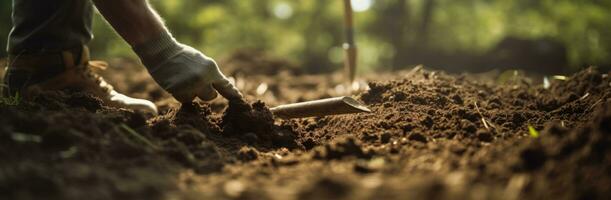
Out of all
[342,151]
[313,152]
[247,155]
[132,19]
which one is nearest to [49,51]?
[132,19]

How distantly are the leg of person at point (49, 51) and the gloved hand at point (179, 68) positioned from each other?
523 millimetres

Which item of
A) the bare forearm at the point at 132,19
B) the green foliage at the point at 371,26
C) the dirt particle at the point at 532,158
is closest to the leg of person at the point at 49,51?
the bare forearm at the point at 132,19

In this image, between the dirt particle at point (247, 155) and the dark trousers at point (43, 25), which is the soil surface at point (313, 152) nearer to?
the dirt particle at point (247, 155)

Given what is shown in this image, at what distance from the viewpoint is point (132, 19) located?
2295 millimetres

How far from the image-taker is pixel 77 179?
4.59 ft

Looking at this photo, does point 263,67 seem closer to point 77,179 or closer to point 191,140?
point 191,140

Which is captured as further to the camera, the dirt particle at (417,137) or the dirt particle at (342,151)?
the dirt particle at (417,137)

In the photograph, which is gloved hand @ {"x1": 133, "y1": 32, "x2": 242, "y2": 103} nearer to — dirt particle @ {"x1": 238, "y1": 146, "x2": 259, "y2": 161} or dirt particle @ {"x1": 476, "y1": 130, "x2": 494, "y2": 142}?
dirt particle @ {"x1": 238, "y1": 146, "x2": 259, "y2": 161}

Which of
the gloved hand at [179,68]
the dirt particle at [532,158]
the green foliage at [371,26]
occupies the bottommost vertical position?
the dirt particle at [532,158]

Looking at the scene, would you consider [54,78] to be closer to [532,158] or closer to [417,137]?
[417,137]

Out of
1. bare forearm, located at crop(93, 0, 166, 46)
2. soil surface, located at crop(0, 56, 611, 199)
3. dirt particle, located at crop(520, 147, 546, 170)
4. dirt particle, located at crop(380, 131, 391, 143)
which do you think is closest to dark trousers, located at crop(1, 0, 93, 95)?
soil surface, located at crop(0, 56, 611, 199)

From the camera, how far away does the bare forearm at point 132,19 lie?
227 centimetres

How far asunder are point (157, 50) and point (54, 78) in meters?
0.92

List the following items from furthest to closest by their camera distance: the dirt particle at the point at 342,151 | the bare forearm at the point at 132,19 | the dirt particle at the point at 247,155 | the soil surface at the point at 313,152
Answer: the bare forearm at the point at 132,19, the dirt particle at the point at 247,155, the dirt particle at the point at 342,151, the soil surface at the point at 313,152
